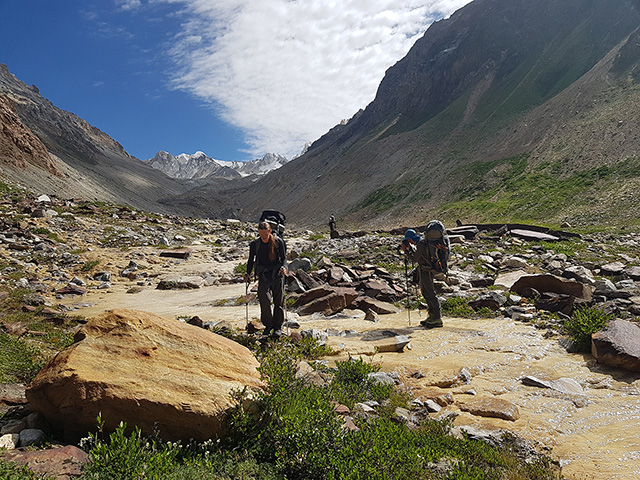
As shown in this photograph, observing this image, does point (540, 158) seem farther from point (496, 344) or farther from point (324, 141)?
point (324, 141)

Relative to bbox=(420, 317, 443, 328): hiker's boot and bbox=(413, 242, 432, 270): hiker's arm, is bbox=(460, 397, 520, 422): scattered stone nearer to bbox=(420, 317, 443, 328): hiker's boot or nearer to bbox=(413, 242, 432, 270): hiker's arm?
bbox=(420, 317, 443, 328): hiker's boot

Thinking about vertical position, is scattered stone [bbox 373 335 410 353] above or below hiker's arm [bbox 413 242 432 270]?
below

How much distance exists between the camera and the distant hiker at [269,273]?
7.91 m

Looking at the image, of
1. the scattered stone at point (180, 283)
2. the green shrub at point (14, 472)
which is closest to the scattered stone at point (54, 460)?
the green shrub at point (14, 472)

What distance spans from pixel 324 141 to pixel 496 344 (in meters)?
139

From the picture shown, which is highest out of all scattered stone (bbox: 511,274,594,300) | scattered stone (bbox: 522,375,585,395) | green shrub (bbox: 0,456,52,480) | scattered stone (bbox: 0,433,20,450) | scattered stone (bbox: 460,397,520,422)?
scattered stone (bbox: 511,274,594,300)

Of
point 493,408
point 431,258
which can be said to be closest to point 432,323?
point 431,258

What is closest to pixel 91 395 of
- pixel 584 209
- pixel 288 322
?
pixel 288 322

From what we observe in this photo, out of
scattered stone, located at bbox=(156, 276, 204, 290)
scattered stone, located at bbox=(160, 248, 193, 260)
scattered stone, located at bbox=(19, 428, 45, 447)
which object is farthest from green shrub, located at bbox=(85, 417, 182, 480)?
scattered stone, located at bbox=(160, 248, 193, 260)

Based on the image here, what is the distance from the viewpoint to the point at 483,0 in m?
89.6

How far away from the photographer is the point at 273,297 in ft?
25.9

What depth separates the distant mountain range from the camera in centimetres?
3656

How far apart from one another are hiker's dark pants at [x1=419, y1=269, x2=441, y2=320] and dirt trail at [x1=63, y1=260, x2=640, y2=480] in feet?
1.53

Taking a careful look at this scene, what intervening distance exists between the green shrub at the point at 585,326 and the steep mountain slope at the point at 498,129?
81.1ft
